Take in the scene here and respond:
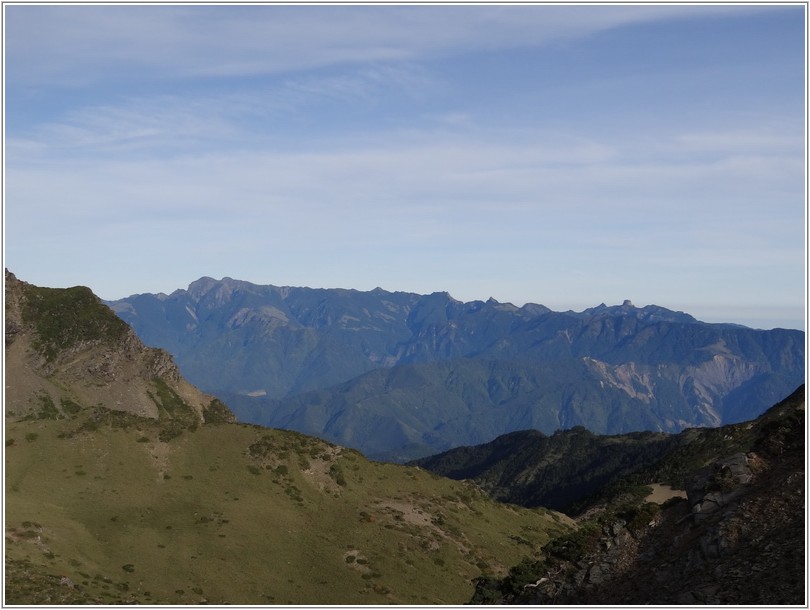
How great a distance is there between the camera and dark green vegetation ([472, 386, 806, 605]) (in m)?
39.4

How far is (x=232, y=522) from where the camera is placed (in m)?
95.9

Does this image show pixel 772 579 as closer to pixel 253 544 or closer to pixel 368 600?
pixel 368 600

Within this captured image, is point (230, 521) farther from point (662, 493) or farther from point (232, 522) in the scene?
point (662, 493)

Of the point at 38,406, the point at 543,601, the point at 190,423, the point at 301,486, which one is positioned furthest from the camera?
the point at 38,406

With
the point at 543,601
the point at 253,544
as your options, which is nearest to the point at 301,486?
the point at 253,544

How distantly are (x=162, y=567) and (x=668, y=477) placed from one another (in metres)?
137

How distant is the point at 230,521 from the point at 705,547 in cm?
6844

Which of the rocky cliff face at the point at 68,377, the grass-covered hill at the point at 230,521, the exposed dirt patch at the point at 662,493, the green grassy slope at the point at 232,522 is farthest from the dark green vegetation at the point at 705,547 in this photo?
the rocky cliff face at the point at 68,377

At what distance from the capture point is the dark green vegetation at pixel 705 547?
129ft

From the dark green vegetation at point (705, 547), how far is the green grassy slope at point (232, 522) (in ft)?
114

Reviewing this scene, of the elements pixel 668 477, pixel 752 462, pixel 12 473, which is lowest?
pixel 668 477

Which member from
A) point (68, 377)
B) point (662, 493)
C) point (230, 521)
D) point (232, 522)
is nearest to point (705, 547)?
point (232, 522)

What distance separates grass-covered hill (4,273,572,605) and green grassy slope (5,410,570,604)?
10.3 inches

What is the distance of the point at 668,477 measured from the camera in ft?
591
